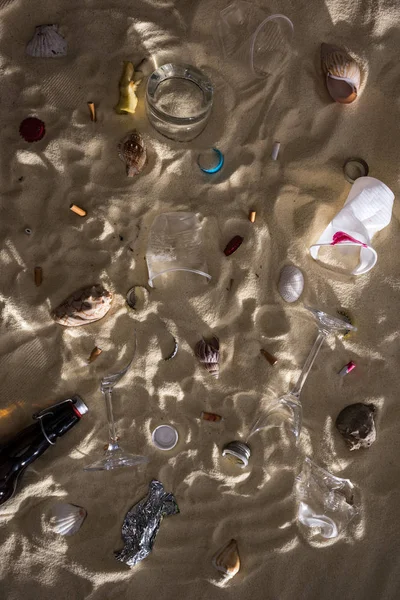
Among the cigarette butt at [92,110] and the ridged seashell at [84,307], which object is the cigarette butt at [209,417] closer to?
the ridged seashell at [84,307]

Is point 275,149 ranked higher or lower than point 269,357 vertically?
higher

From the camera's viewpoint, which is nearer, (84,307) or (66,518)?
(84,307)

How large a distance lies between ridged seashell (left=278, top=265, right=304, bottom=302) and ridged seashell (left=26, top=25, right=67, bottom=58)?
1910mm

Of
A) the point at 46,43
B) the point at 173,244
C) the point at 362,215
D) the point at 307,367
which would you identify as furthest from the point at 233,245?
the point at 46,43

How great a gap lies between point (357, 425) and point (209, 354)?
102cm

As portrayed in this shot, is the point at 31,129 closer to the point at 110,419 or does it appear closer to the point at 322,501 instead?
the point at 110,419

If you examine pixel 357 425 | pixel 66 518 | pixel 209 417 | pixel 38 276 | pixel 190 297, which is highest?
pixel 38 276

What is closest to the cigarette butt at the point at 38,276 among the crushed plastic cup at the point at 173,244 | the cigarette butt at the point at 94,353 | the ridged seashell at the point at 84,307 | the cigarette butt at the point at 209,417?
the ridged seashell at the point at 84,307

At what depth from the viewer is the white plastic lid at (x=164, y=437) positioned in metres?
2.97

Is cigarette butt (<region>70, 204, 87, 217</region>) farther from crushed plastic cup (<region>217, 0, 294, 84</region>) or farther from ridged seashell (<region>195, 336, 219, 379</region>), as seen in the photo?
crushed plastic cup (<region>217, 0, 294, 84</region>)

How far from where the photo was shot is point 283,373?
303cm

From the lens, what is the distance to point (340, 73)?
2906 millimetres

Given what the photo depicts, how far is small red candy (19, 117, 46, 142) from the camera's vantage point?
2889mm

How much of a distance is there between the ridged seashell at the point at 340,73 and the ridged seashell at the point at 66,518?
3.00 m
